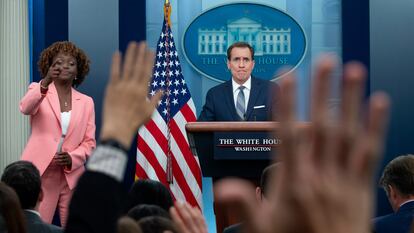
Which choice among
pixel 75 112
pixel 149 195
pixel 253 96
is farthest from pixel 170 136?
pixel 149 195

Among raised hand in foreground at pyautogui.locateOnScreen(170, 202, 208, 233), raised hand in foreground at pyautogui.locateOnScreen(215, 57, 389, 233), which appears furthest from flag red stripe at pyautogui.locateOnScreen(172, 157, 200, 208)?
raised hand in foreground at pyautogui.locateOnScreen(215, 57, 389, 233)

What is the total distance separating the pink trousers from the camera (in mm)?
5824

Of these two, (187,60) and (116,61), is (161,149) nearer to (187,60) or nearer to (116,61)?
(187,60)

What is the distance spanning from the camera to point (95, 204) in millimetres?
1460

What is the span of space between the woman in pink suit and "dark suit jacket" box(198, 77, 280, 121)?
93 centimetres

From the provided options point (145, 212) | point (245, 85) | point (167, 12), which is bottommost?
point (145, 212)

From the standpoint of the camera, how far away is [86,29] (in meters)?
7.76

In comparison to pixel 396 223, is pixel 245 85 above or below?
above

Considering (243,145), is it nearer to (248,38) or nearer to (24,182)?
(24,182)

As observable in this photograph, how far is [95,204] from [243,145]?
367cm

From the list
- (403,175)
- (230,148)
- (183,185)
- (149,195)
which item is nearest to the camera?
(403,175)

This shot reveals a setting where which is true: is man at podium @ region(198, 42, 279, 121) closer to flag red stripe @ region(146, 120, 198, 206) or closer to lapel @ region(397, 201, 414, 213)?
flag red stripe @ region(146, 120, 198, 206)

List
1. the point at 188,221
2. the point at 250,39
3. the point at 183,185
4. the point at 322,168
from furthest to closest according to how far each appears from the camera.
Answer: the point at 250,39 → the point at 183,185 → the point at 188,221 → the point at 322,168

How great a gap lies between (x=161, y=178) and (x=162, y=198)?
3.11 m
